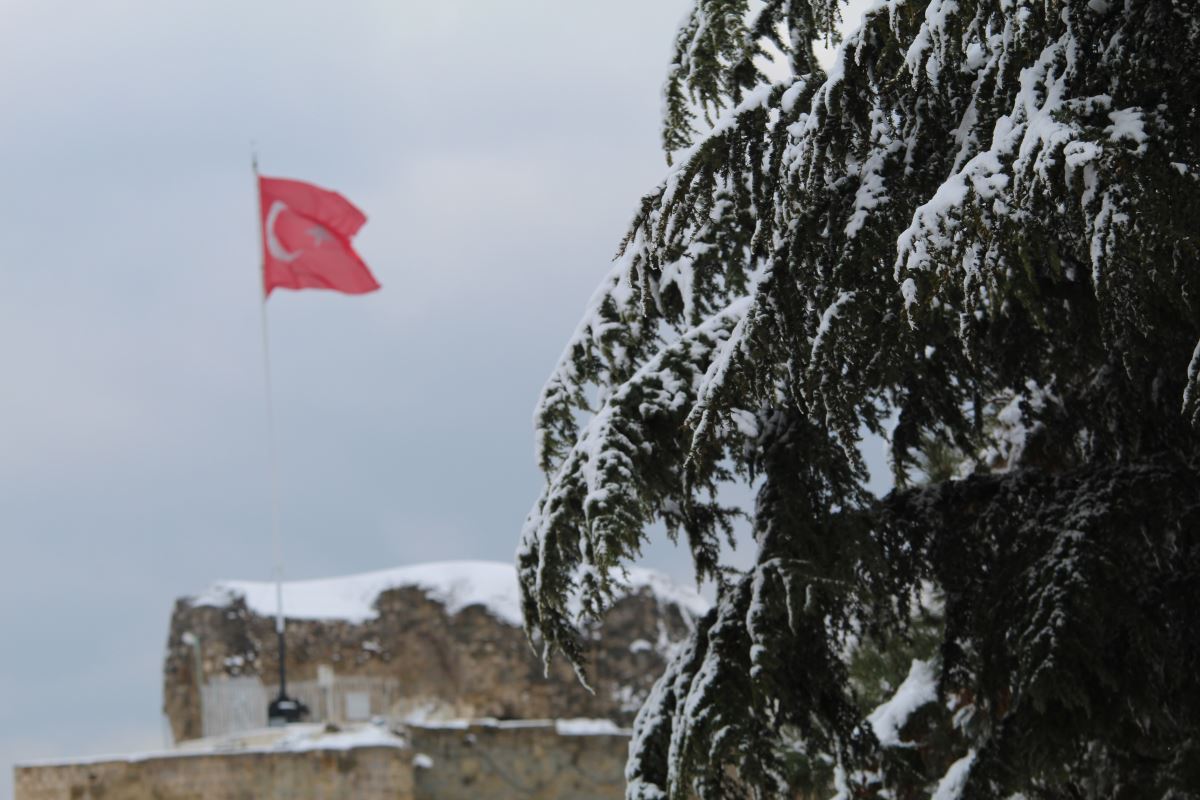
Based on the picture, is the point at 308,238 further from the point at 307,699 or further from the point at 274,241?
the point at 307,699

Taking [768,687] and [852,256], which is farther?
[768,687]

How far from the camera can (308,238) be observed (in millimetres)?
18906

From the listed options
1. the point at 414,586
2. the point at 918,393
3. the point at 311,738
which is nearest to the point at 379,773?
the point at 311,738

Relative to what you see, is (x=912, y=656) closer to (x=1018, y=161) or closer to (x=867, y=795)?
(x=867, y=795)

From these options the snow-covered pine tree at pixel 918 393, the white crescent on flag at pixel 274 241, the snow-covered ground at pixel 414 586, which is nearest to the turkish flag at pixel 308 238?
the white crescent on flag at pixel 274 241

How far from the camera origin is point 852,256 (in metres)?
3.30

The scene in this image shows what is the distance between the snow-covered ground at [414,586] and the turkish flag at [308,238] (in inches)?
163

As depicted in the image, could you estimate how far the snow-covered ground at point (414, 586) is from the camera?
20.7 metres

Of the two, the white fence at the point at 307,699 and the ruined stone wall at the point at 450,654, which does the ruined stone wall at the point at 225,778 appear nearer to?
the white fence at the point at 307,699

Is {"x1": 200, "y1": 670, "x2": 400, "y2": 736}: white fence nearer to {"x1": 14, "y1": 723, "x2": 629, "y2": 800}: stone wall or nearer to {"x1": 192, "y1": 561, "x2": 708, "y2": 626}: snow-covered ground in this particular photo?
{"x1": 192, "y1": 561, "x2": 708, "y2": 626}: snow-covered ground

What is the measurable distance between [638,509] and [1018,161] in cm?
140

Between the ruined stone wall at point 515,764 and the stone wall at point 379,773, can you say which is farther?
the ruined stone wall at point 515,764

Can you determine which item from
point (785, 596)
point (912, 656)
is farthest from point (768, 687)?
point (912, 656)

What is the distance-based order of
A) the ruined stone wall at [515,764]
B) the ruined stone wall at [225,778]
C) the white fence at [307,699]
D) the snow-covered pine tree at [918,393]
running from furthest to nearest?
the white fence at [307,699]
the ruined stone wall at [515,764]
the ruined stone wall at [225,778]
the snow-covered pine tree at [918,393]
